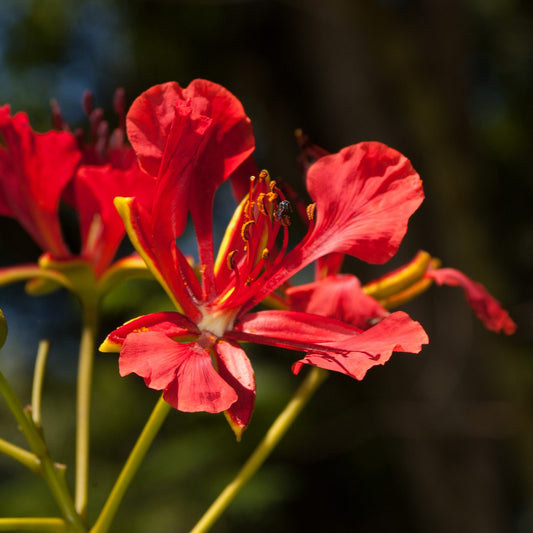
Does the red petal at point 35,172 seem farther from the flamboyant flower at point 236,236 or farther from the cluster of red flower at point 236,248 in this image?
the flamboyant flower at point 236,236

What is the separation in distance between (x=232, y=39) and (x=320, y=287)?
499 centimetres

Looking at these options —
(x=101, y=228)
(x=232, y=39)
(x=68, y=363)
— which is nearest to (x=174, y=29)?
(x=232, y=39)

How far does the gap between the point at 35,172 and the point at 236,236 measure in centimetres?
62

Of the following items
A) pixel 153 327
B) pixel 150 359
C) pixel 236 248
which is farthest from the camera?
pixel 236 248

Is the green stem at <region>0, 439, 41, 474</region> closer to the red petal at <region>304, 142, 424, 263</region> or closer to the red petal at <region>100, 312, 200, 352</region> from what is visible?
the red petal at <region>100, 312, 200, 352</region>

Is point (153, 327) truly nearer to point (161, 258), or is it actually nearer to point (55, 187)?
point (161, 258)

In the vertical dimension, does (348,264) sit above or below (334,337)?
below

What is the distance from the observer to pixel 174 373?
128 centimetres

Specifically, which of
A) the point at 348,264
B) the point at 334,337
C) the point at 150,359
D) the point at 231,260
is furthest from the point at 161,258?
the point at 348,264

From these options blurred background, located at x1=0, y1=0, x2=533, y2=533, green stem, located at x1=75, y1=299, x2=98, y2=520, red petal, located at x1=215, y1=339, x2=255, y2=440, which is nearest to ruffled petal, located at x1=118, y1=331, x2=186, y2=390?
red petal, located at x1=215, y1=339, x2=255, y2=440

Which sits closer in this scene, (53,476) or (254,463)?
(53,476)

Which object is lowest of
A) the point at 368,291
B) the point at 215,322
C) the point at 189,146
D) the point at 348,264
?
the point at 348,264

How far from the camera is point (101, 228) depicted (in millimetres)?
1982

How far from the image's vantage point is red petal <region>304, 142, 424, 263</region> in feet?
4.98
